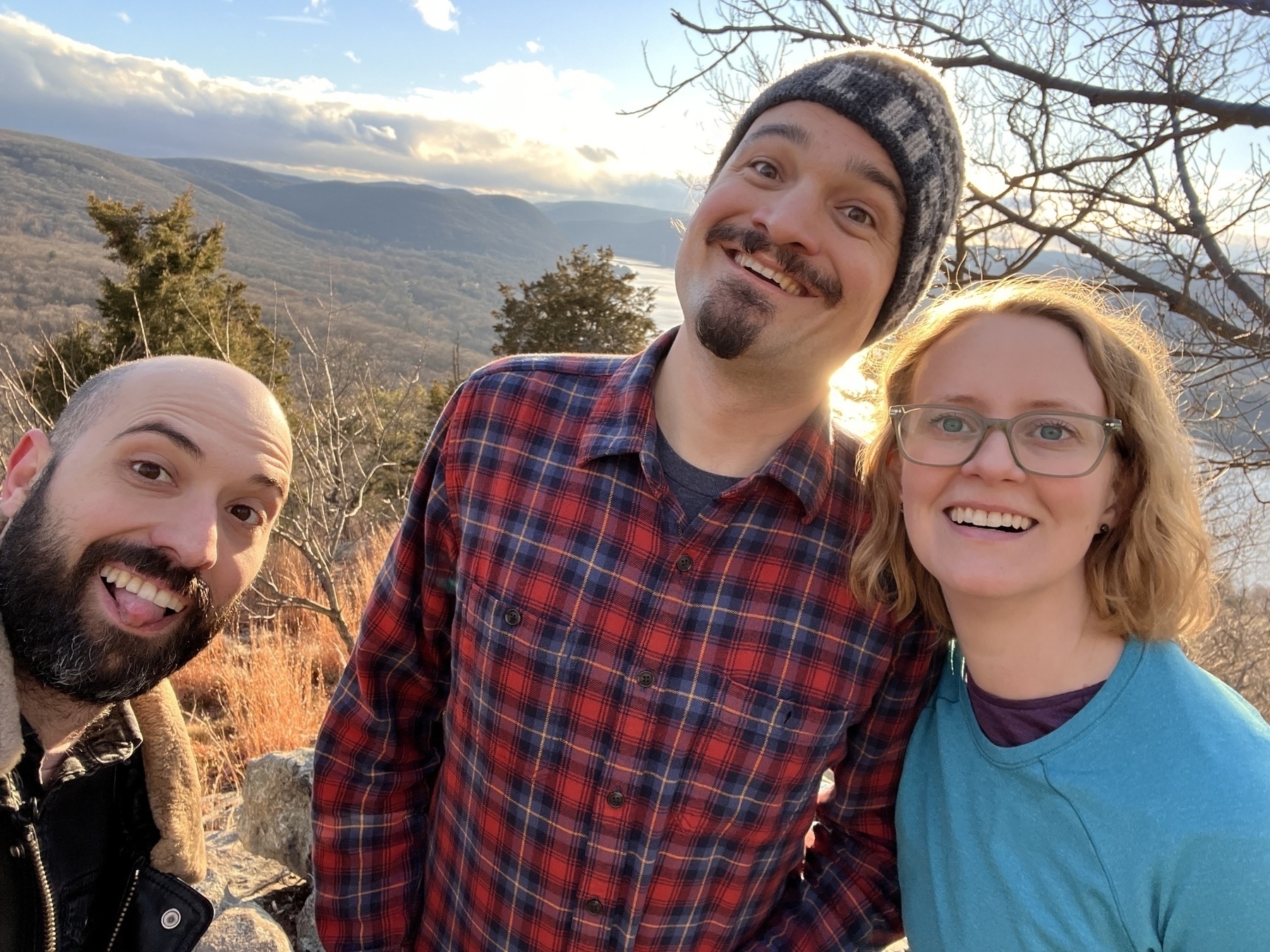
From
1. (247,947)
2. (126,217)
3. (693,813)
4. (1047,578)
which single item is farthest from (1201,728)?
(126,217)

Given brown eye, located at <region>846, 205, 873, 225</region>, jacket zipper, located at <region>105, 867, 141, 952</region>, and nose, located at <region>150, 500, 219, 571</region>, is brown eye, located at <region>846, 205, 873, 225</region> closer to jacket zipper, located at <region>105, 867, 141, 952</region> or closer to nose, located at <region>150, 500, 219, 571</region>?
nose, located at <region>150, 500, 219, 571</region>

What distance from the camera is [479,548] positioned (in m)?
1.54

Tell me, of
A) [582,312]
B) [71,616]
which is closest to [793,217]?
[71,616]

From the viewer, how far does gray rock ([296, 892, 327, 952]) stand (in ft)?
8.72

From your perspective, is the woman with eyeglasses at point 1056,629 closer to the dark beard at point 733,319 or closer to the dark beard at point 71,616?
the dark beard at point 733,319

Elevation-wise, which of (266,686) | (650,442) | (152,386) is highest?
(650,442)

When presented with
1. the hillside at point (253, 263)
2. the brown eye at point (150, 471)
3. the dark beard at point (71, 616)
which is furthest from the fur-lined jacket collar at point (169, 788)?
the hillside at point (253, 263)

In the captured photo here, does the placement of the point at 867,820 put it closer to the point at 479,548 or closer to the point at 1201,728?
the point at 1201,728

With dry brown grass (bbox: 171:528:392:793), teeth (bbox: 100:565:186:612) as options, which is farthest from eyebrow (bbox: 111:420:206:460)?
dry brown grass (bbox: 171:528:392:793)

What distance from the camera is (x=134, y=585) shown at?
1500mm

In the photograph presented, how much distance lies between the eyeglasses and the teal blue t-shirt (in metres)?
0.33

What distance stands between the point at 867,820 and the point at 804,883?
0.18 meters

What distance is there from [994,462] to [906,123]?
745mm

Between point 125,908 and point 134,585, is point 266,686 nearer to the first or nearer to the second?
point 125,908
